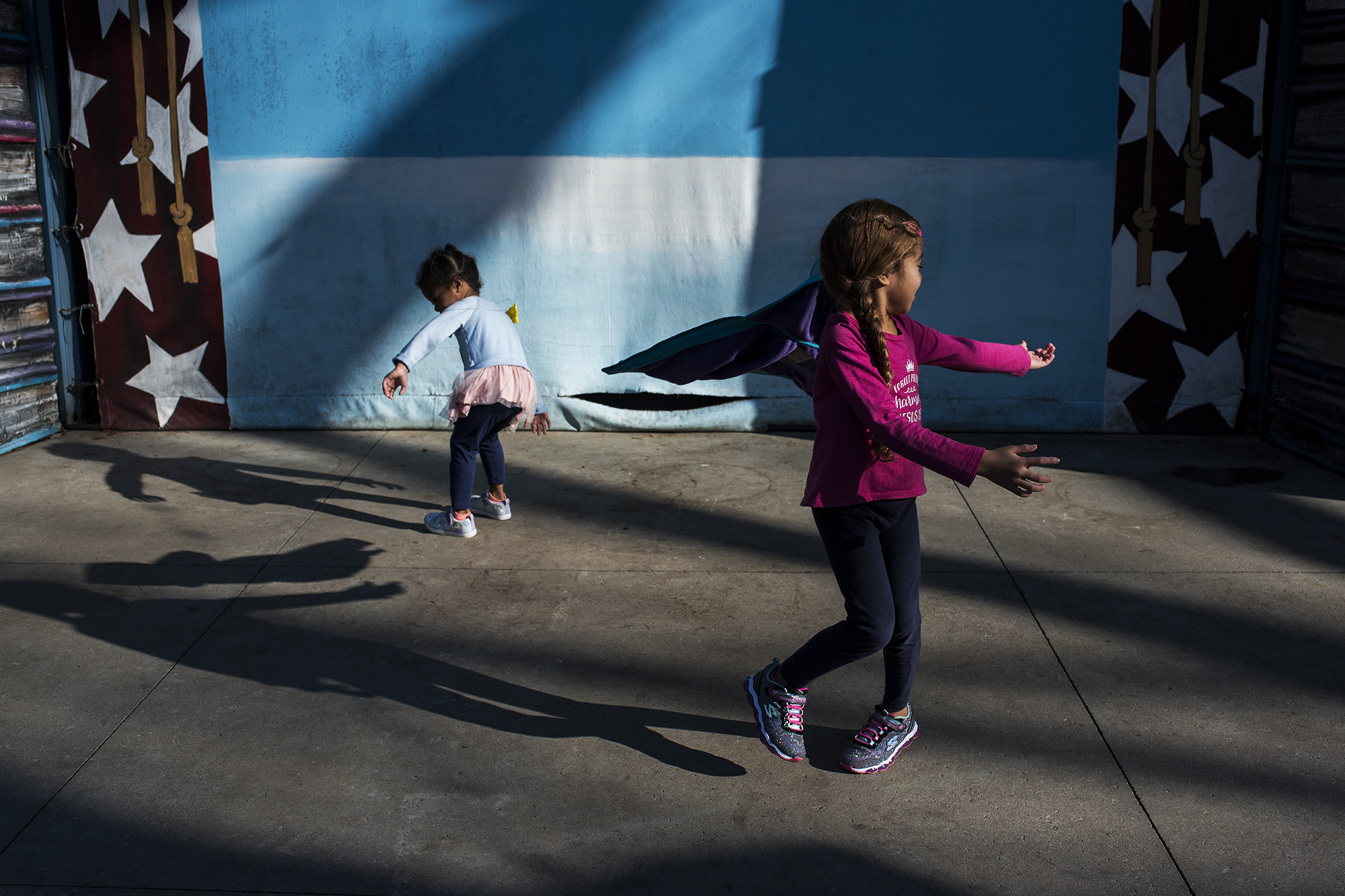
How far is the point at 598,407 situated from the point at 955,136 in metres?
2.70

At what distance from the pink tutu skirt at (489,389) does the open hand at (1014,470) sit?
9.34 feet

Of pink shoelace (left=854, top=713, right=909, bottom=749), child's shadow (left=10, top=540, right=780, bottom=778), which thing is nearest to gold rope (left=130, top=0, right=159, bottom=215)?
child's shadow (left=10, top=540, right=780, bottom=778)

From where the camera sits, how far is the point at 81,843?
9.23ft

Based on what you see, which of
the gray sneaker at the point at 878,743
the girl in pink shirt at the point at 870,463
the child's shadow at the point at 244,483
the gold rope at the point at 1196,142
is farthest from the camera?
the gold rope at the point at 1196,142

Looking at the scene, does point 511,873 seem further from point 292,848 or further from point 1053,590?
point 1053,590

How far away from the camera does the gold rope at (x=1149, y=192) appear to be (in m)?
6.22

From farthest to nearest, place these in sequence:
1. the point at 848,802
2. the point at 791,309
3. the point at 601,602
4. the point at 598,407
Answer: the point at 598,407 → the point at 601,602 → the point at 791,309 → the point at 848,802

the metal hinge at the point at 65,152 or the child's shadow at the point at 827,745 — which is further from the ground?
the metal hinge at the point at 65,152

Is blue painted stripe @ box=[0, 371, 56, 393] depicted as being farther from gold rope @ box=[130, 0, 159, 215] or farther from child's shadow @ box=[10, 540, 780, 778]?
child's shadow @ box=[10, 540, 780, 778]

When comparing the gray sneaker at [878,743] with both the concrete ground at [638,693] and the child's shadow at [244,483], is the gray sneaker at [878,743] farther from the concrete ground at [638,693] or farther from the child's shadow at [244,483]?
the child's shadow at [244,483]

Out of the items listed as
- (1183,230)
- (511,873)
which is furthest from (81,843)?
(1183,230)

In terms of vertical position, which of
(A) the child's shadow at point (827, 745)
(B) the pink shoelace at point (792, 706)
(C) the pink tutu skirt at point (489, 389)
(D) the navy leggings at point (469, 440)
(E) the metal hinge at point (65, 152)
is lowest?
(A) the child's shadow at point (827, 745)

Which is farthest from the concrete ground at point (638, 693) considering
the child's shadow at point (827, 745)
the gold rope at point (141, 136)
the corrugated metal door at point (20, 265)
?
the gold rope at point (141, 136)

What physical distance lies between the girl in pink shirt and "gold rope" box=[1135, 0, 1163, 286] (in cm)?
388
